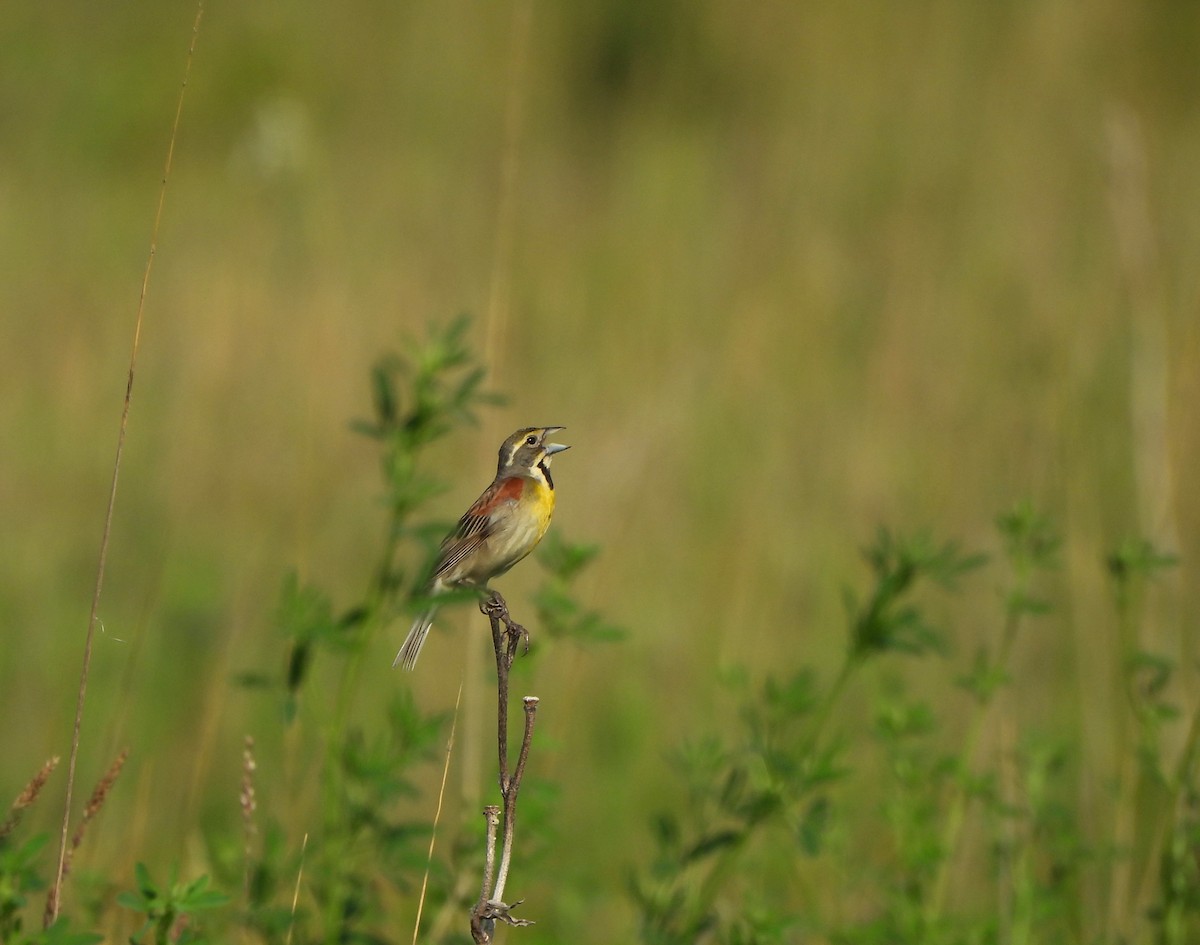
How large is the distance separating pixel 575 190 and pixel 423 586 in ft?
19.2

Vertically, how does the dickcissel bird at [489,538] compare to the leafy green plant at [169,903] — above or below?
above

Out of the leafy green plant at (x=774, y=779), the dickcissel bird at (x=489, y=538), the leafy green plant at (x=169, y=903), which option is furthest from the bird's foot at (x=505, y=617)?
the leafy green plant at (x=774, y=779)

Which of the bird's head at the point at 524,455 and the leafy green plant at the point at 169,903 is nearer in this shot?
the leafy green plant at the point at 169,903

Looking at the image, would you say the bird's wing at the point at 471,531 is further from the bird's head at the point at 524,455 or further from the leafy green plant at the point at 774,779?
the leafy green plant at the point at 774,779

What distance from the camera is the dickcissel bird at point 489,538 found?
2.18 meters

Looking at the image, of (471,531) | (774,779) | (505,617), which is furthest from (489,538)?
(774,779)

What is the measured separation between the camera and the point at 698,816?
8.98 ft

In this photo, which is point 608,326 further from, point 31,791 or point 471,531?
point 31,791

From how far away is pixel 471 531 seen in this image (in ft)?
7.26

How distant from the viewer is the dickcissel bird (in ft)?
7.16

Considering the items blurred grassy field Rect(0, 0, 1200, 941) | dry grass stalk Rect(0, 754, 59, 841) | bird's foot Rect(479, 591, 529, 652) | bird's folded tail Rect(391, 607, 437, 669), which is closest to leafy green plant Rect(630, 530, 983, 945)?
blurred grassy field Rect(0, 0, 1200, 941)

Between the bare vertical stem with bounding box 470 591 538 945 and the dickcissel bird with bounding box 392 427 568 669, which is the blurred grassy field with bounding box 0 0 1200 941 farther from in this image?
the bare vertical stem with bounding box 470 591 538 945

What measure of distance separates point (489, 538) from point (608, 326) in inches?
151

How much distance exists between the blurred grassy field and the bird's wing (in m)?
0.45
